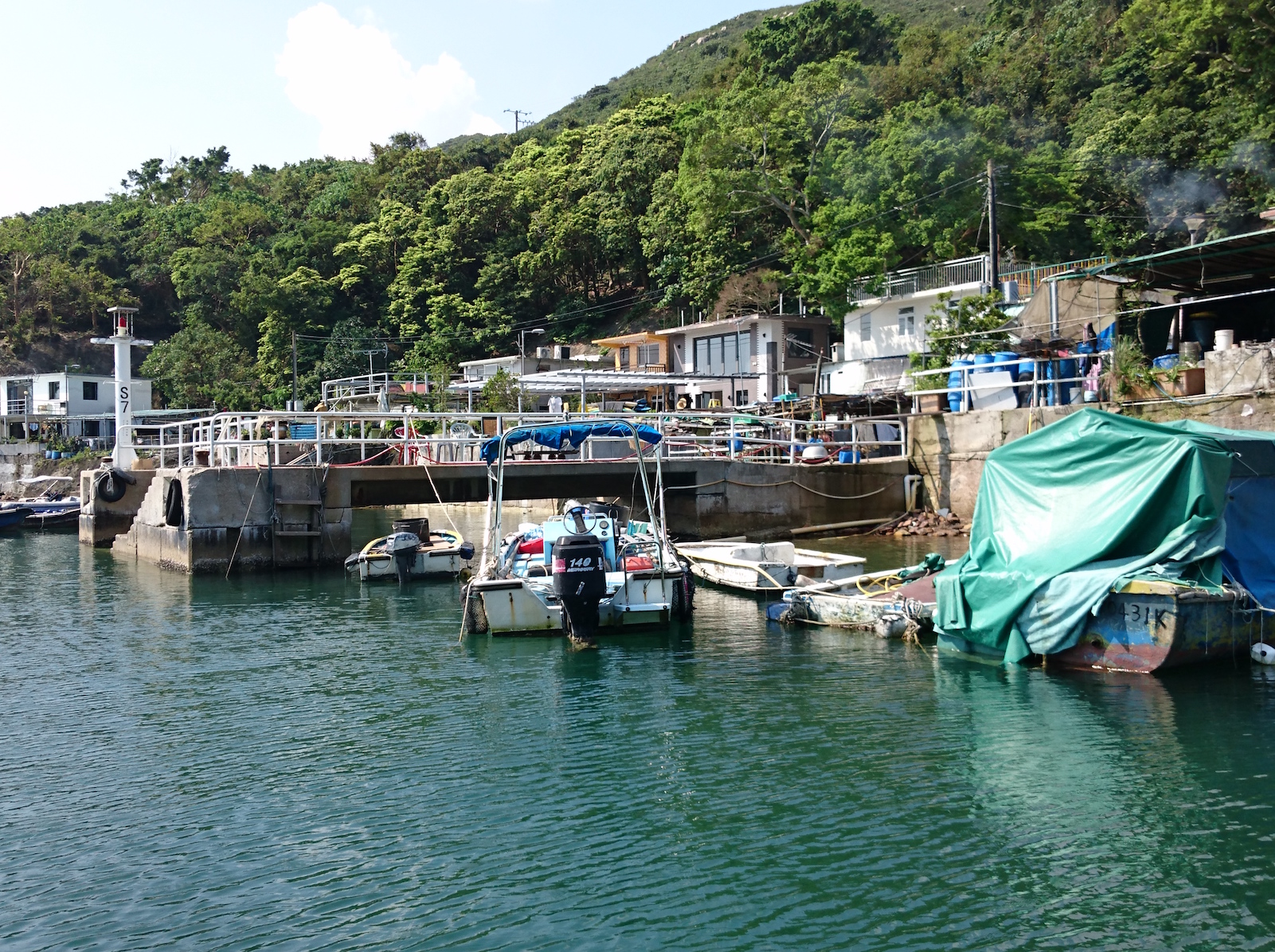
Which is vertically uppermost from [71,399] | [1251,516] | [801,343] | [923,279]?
[923,279]

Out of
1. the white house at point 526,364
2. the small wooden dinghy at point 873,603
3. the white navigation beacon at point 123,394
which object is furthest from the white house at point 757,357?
the small wooden dinghy at point 873,603

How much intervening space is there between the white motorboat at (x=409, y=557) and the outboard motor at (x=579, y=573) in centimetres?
1114

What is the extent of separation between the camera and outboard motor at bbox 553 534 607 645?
18.6m

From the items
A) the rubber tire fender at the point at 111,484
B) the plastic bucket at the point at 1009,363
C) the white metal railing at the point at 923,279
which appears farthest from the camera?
the white metal railing at the point at 923,279

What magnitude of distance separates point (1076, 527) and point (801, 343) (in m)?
40.1

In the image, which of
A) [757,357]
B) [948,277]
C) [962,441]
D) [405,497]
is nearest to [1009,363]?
[962,441]

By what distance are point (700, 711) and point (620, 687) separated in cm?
195

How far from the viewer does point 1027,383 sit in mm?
33094

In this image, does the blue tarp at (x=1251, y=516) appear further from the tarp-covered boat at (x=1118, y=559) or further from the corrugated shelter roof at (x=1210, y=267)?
the corrugated shelter roof at (x=1210, y=267)

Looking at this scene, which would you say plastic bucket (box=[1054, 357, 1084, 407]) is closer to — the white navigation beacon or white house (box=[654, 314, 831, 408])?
white house (box=[654, 314, 831, 408])

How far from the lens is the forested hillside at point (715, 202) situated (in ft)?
162

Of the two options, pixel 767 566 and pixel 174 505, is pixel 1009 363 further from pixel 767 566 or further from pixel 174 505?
pixel 174 505

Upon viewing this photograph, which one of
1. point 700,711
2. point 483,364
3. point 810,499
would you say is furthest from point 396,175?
point 700,711

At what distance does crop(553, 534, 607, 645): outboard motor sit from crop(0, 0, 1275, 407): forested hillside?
3495 centimetres
